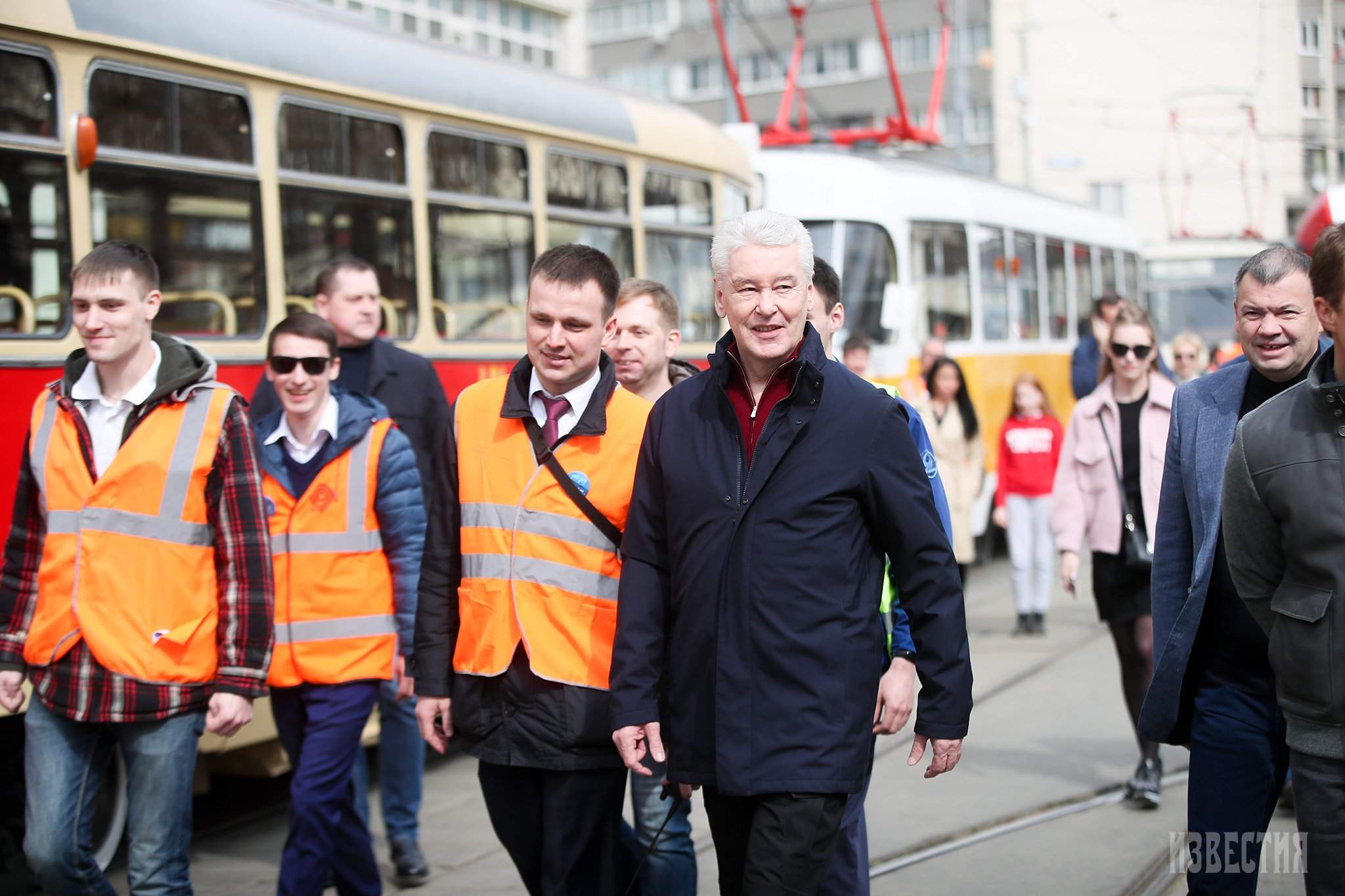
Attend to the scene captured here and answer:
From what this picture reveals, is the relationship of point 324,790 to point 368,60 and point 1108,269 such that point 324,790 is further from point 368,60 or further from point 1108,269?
point 1108,269

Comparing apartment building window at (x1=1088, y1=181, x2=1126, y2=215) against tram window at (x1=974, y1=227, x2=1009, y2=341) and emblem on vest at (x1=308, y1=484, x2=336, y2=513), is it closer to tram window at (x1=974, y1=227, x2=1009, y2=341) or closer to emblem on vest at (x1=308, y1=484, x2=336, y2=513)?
tram window at (x1=974, y1=227, x2=1009, y2=341)

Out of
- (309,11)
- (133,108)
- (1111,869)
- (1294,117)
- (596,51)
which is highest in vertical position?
(596,51)

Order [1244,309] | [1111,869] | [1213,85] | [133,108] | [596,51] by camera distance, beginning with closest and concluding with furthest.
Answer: [1244,309]
[1111,869]
[133,108]
[1213,85]
[596,51]

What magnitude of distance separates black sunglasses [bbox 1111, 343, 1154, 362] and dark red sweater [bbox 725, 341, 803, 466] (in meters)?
2.95

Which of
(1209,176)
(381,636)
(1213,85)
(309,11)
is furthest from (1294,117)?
(381,636)

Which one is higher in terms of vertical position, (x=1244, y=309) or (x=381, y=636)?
(x=1244, y=309)

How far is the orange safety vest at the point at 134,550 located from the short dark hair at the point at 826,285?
1.59 metres

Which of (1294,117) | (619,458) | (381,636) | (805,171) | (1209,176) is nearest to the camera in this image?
(619,458)

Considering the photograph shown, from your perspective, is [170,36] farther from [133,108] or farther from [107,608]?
[107,608]

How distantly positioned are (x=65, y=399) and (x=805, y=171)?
968 centimetres

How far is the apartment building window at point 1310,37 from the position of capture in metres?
21.6

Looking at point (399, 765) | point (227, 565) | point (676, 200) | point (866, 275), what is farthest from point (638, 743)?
point (866, 275)

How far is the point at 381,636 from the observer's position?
4.64m

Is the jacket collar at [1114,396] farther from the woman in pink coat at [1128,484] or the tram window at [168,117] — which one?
the tram window at [168,117]
